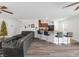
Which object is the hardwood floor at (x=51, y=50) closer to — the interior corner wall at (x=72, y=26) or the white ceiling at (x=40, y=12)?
the interior corner wall at (x=72, y=26)

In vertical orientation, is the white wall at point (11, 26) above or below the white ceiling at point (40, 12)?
below

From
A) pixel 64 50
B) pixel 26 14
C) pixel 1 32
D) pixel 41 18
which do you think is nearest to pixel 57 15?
pixel 41 18

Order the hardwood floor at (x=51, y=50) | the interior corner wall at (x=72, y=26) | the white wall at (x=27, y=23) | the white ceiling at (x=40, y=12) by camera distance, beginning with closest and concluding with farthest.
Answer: the white ceiling at (x=40, y=12) < the interior corner wall at (x=72, y=26) < the white wall at (x=27, y=23) < the hardwood floor at (x=51, y=50)

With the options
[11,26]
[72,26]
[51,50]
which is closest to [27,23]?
[11,26]

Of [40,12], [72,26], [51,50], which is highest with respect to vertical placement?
[40,12]

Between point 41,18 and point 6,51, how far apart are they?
149 cm

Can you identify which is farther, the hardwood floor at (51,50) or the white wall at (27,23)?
the hardwood floor at (51,50)

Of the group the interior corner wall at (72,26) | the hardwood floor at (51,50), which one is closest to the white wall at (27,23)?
the interior corner wall at (72,26)

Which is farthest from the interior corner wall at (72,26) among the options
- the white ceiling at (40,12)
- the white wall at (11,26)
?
the white wall at (11,26)

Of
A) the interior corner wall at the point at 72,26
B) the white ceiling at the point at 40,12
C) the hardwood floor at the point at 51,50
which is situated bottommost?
the hardwood floor at the point at 51,50

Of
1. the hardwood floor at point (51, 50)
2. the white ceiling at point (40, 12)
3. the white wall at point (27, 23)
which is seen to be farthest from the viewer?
the hardwood floor at point (51, 50)

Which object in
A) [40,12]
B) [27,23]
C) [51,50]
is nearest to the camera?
[40,12]

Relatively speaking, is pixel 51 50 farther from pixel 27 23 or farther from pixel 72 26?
pixel 72 26

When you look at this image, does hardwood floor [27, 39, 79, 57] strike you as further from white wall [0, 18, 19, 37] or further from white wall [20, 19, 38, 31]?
white wall [0, 18, 19, 37]
